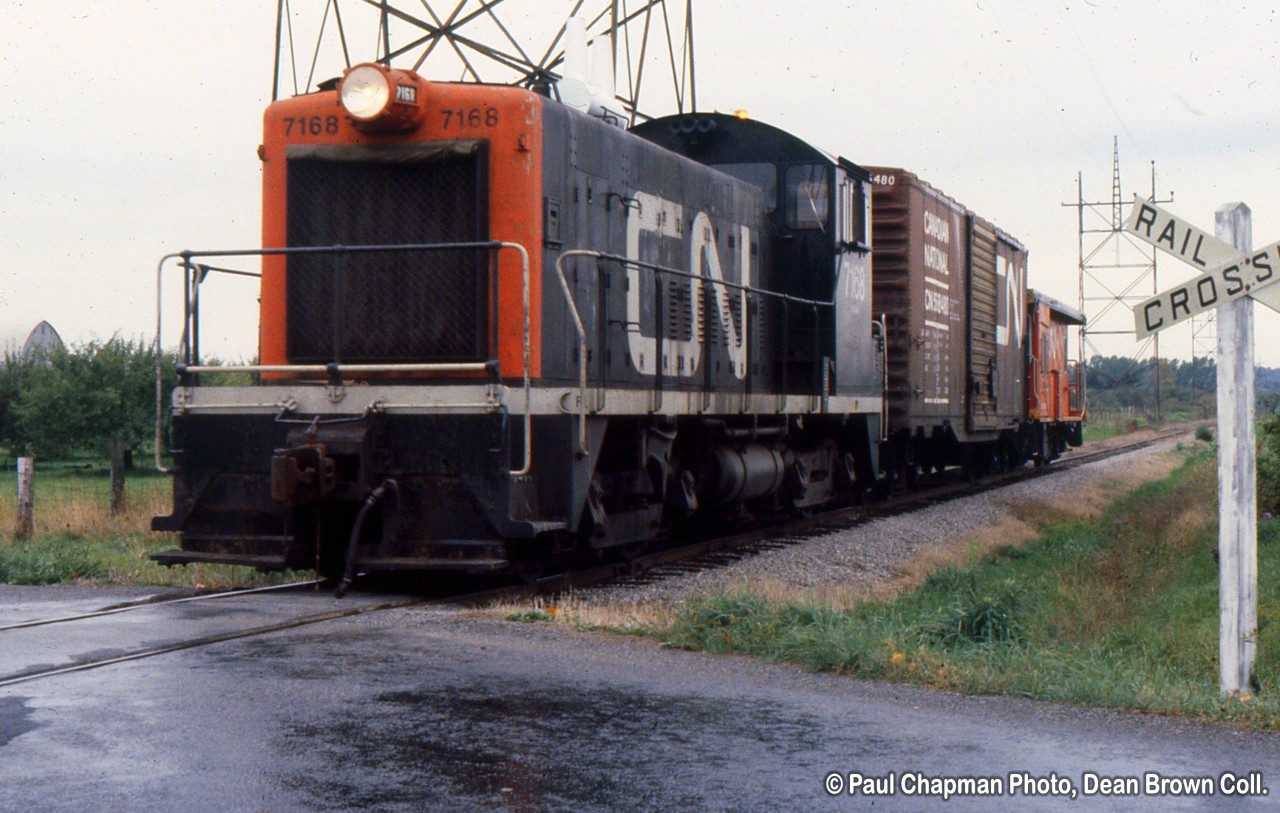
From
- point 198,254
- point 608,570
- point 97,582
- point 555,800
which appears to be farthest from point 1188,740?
point 97,582

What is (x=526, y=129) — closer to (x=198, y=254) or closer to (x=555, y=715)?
(x=198, y=254)

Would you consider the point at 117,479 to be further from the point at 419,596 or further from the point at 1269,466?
the point at 1269,466

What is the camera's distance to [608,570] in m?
10.2

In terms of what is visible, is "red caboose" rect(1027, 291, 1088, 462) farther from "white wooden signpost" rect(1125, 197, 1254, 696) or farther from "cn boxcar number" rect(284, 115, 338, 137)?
"white wooden signpost" rect(1125, 197, 1254, 696)

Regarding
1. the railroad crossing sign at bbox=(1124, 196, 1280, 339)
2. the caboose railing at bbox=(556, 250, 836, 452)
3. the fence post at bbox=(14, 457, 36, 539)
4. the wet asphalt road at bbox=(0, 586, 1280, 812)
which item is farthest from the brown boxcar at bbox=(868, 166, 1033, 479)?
the wet asphalt road at bbox=(0, 586, 1280, 812)

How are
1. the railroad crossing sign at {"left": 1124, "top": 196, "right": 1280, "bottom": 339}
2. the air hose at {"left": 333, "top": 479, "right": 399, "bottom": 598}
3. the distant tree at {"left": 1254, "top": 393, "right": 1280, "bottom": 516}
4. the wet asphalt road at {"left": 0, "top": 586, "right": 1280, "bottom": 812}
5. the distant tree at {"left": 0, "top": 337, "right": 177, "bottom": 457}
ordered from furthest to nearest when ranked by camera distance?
the distant tree at {"left": 0, "top": 337, "right": 177, "bottom": 457}, the distant tree at {"left": 1254, "top": 393, "right": 1280, "bottom": 516}, the air hose at {"left": 333, "top": 479, "right": 399, "bottom": 598}, the railroad crossing sign at {"left": 1124, "top": 196, "right": 1280, "bottom": 339}, the wet asphalt road at {"left": 0, "top": 586, "right": 1280, "bottom": 812}

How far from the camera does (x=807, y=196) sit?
13.5m

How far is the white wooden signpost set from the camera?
6.08m

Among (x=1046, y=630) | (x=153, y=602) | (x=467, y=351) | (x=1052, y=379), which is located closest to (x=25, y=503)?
(x=153, y=602)

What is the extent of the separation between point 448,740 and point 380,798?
70 cm

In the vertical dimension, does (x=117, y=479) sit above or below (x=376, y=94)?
below

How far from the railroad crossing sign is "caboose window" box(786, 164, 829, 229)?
7220mm

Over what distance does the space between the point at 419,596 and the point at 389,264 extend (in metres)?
2.18

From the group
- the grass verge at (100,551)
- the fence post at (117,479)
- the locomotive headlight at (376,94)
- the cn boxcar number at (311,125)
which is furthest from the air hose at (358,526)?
the fence post at (117,479)
